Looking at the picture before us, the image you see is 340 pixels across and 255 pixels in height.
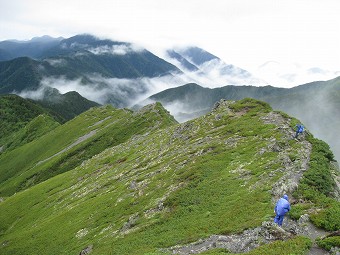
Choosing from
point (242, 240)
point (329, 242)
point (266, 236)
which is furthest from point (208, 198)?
point (329, 242)

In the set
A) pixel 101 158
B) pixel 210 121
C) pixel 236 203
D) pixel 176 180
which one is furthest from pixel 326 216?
pixel 101 158

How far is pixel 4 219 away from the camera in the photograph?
11388 centimetres

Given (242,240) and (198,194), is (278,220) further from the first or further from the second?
(198,194)

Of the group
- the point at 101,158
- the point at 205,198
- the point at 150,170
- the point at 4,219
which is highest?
the point at 205,198

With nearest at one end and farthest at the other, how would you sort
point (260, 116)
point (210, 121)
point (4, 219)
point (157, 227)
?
point (157, 227) < point (260, 116) < point (210, 121) < point (4, 219)

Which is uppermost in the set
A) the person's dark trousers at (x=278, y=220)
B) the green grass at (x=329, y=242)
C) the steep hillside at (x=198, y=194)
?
the green grass at (x=329, y=242)

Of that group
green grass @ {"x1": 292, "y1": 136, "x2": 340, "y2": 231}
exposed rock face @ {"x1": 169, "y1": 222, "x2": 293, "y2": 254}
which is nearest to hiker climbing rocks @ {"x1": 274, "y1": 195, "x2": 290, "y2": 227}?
exposed rock face @ {"x1": 169, "y1": 222, "x2": 293, "y2": 254}

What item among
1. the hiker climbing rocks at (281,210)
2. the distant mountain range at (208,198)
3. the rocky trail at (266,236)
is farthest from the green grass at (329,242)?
the hiker climbing rocks at (281,210)

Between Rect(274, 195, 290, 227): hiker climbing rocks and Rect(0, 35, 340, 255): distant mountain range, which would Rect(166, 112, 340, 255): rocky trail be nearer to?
Rect(0, 35, 340, 255): distant mountain range

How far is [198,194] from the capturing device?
50.9m

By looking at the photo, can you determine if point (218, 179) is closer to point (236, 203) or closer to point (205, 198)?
point (205, 198)

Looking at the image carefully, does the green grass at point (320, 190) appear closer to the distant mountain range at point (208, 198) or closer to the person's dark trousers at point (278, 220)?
the distant mountain range at point (208, 198)

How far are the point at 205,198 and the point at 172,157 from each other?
33336 mm

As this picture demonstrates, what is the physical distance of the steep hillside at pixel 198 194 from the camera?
38.6m
